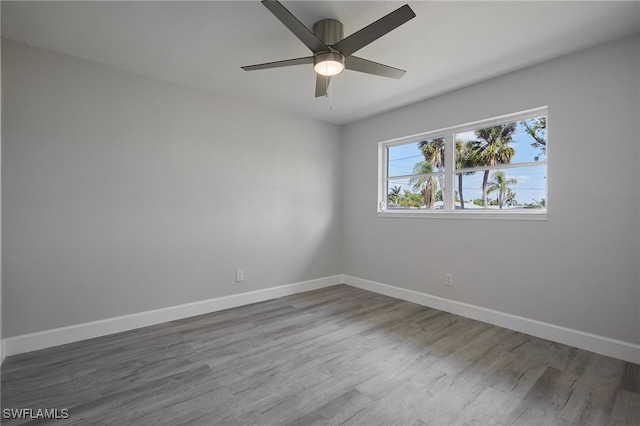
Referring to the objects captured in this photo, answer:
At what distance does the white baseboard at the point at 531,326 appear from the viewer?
7.64 feet

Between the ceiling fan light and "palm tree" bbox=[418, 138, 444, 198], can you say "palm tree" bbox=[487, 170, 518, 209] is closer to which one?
"palm tree" bbox=[418, 138, 444, 198]

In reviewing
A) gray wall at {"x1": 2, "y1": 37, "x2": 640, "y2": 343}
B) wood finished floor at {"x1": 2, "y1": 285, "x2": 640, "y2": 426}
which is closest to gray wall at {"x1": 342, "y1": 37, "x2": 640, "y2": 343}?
gray wall at {"x1": 2, "y1": 37, "x2": 640, "y2": 343}

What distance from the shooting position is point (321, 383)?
2016 mm

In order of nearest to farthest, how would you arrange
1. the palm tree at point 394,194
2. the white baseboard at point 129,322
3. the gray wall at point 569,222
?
the gray wall at point 569,222 → the white baseboard at point 129,322 → the palm tree at point 394,194

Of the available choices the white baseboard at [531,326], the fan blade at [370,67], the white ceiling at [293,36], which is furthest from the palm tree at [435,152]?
the fan blade at [370,67]

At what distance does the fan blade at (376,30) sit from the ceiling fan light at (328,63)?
49mm

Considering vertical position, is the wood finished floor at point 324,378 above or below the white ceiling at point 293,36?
below

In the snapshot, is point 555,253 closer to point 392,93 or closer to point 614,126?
point 614,126

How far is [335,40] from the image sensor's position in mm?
2137

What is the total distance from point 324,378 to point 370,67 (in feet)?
7.49

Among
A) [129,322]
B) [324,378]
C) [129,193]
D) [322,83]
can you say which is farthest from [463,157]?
[129,322]

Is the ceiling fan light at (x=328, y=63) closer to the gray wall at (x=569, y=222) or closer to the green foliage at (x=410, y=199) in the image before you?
the gray wall at (x=569, y=222)

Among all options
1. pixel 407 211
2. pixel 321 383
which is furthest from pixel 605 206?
pixel 321 383

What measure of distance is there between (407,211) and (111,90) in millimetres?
3525
